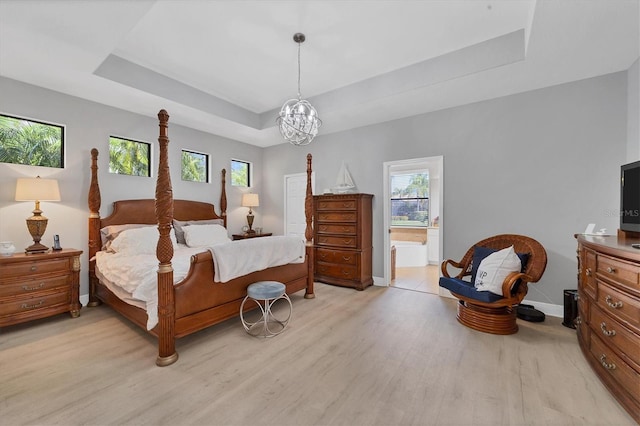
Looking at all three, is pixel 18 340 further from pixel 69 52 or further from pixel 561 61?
pixel 561 61

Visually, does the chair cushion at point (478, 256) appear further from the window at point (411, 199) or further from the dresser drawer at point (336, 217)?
the window at point (411, 199)

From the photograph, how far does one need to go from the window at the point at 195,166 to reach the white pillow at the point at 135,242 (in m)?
1.55

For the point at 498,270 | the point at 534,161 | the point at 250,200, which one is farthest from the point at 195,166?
the point at 534,161

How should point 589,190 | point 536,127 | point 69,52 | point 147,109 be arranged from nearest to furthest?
point 69,52 → point 589,190 → point 536,127 → point 147,109

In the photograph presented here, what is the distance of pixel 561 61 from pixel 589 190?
1479 mm

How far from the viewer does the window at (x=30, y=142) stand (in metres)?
3.17

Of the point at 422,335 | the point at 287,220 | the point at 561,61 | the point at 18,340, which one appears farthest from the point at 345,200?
the point at 18,340

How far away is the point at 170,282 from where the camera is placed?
2314 mm

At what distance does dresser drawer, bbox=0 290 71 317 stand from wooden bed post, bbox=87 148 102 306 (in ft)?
1.38

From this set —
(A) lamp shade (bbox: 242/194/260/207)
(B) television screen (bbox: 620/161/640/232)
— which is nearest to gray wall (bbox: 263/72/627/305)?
(B) television screen (bbox: 620/161/640/232)

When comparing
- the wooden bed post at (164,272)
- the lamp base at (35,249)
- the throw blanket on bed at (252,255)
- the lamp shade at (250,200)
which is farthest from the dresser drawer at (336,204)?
the lamp base at (35,249)

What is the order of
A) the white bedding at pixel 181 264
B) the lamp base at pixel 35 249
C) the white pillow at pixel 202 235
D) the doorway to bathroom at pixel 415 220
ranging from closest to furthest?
the white bedding at pixel 181 264 → the lamp base at pixel 35 249 → the white pillow at pixel 202 235 → the doorway to bathroom at pixel 415 220

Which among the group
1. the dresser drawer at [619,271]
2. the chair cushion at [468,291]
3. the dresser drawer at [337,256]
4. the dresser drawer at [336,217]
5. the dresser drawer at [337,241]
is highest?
the dresser drawer at [336,217]

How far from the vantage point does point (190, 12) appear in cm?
252
